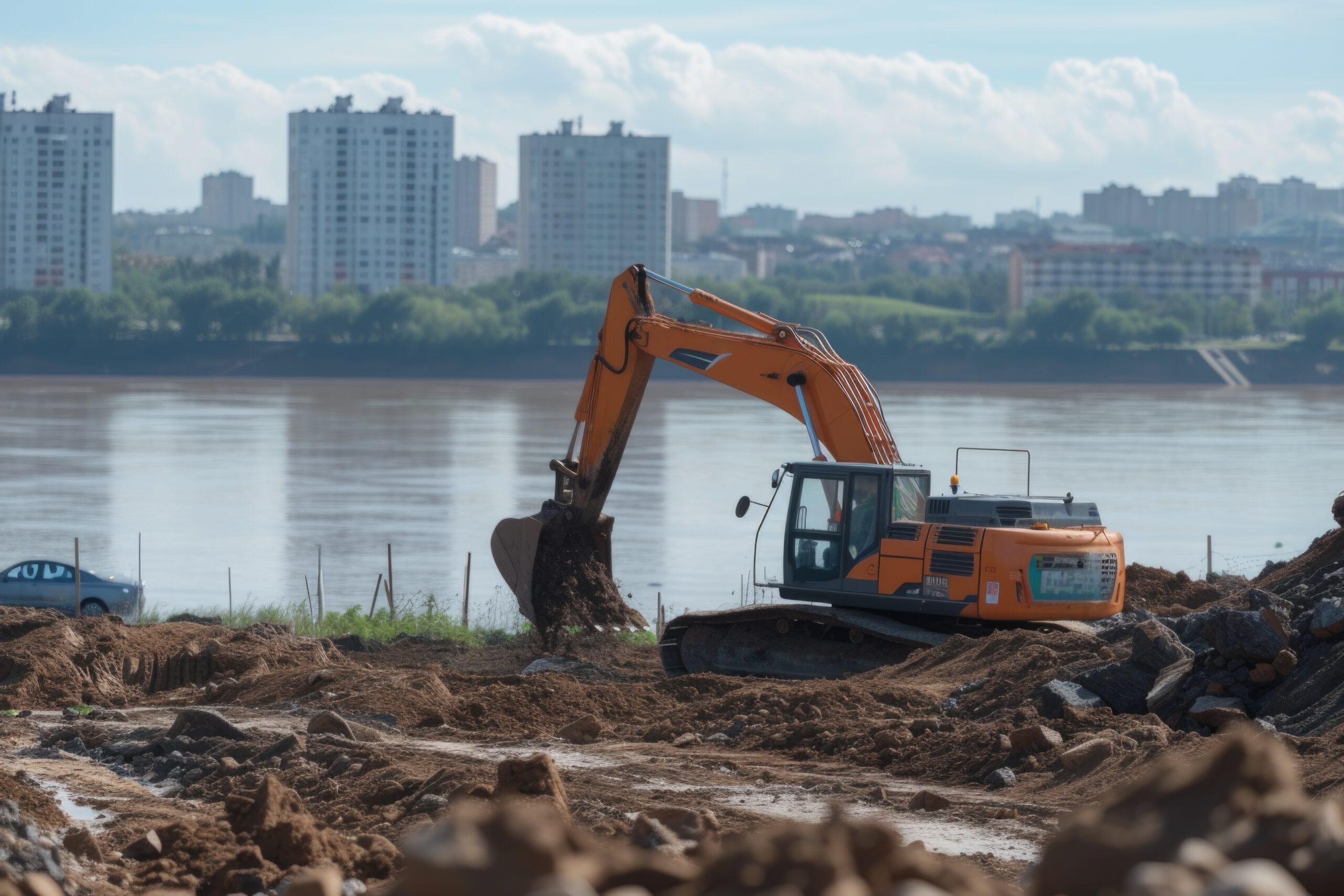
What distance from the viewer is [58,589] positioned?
23000mm

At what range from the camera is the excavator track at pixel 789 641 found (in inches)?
653

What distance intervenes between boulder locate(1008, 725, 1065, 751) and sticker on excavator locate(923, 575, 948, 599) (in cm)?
464

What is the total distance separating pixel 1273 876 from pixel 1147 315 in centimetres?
14069

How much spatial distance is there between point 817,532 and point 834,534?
0.65 feet

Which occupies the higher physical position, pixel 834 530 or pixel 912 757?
pixel 834 530

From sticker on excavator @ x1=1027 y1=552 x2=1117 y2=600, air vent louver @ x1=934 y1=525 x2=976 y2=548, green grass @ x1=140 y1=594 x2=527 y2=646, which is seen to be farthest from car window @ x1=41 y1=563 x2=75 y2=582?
sticker on excavator @ x1=1027 y1=552 x2=1117 y2=600

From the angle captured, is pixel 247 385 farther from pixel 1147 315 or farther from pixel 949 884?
pixel 949 884

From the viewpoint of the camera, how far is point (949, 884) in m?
4.28

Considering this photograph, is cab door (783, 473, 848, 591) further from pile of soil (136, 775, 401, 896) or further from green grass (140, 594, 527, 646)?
pile of soil (136, 775, 401, 896)

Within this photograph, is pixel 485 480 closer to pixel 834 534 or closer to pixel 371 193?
pixel 834 534

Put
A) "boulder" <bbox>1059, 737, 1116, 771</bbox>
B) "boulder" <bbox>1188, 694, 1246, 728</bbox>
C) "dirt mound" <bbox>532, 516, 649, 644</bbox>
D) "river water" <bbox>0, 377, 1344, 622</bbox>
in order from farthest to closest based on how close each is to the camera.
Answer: "river water" <bbox>0, 377, 1344, 622</bbox> → "dirt mound" <bbox>532, 516, 649, 644</bbox> → "boulder" <bbox>1188, 694, 1246, 728</bbox> → "boulder" <bbox>1059, 737, 1116, 771</bbox>

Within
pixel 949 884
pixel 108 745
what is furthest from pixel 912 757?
pixel 949 884

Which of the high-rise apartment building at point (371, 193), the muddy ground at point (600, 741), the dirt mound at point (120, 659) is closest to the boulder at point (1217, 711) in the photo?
the muddy ground at point (600, 741)

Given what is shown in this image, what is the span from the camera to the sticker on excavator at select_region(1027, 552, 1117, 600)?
15.9 metres
